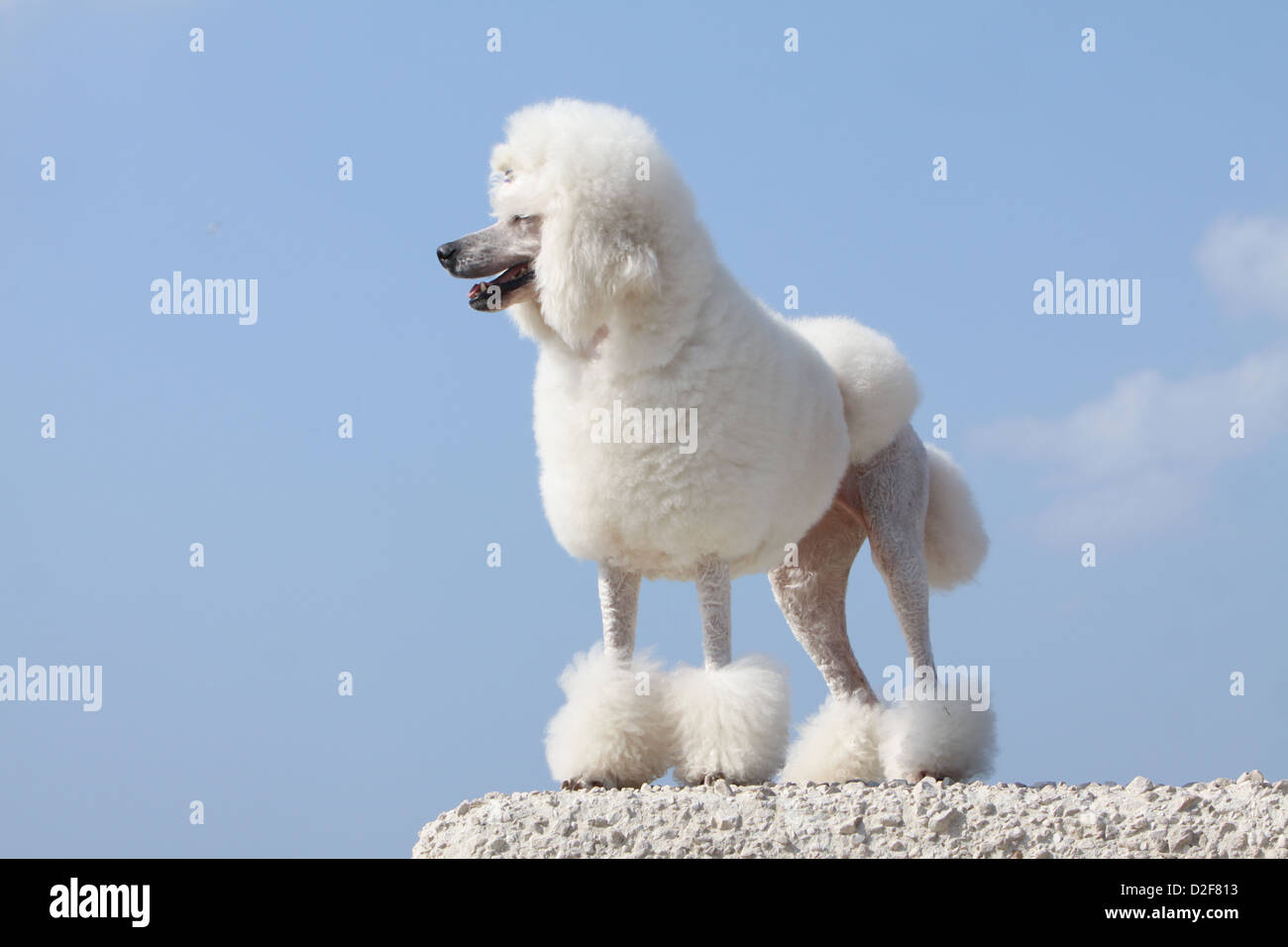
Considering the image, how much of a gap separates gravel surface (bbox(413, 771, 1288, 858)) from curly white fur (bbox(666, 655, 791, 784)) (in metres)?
0.13

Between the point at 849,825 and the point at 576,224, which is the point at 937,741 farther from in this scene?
the point at 576,224

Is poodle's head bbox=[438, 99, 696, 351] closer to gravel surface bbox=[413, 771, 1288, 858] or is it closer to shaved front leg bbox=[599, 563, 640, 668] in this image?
shaved front leg bbox=[599, 563, 640, 668]

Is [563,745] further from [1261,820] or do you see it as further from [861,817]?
[1261,820]

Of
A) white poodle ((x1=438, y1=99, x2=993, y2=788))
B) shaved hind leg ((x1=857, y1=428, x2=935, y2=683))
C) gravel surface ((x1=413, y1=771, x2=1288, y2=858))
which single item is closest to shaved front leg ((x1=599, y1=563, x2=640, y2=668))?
white poodle ((x1=438, y1=99, x2=993, y2=788))

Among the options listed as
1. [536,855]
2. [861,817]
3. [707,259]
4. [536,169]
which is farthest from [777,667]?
[536,169]

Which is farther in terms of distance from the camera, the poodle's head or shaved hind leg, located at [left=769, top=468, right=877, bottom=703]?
shaved hind leg, located at [left=769, top=468, right=877, bottom=703]

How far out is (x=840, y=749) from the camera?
6.55 meters

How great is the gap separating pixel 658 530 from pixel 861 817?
4.21ft

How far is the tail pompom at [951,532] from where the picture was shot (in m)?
7.31

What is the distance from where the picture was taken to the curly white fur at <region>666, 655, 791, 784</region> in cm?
541

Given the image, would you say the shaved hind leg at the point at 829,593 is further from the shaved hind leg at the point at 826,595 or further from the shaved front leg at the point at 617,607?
the shaved front leg at the point at 617,607

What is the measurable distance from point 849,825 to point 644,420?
1656 mm

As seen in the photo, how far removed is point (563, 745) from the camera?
5664 mm
